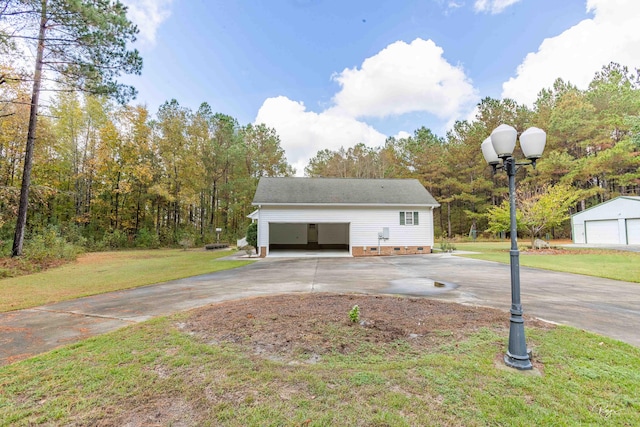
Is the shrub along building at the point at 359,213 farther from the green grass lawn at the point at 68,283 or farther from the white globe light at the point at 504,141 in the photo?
the white globe light at the point at 504,141

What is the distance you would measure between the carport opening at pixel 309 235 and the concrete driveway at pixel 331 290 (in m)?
12.6

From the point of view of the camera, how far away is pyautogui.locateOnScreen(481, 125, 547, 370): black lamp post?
111 inches

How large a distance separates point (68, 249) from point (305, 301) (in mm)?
14606

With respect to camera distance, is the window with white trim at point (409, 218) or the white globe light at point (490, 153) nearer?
the white globe light at point (490, 153)

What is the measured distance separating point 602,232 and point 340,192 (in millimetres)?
19003

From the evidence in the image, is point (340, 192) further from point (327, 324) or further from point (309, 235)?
point (327, 324)

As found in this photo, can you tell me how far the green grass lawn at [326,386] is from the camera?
6.61ft

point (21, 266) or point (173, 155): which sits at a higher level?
point (173, 155)

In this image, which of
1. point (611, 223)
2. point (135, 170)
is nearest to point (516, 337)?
point (611, 223)

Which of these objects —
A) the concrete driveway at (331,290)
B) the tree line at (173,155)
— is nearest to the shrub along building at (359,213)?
the tree line at (173,155)

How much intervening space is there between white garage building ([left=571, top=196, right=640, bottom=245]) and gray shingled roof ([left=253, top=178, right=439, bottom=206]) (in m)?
12.7

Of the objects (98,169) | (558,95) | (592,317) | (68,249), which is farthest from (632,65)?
(98,169)

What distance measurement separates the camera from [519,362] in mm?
2756

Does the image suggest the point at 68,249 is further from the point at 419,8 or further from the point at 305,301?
the point at 419,8
